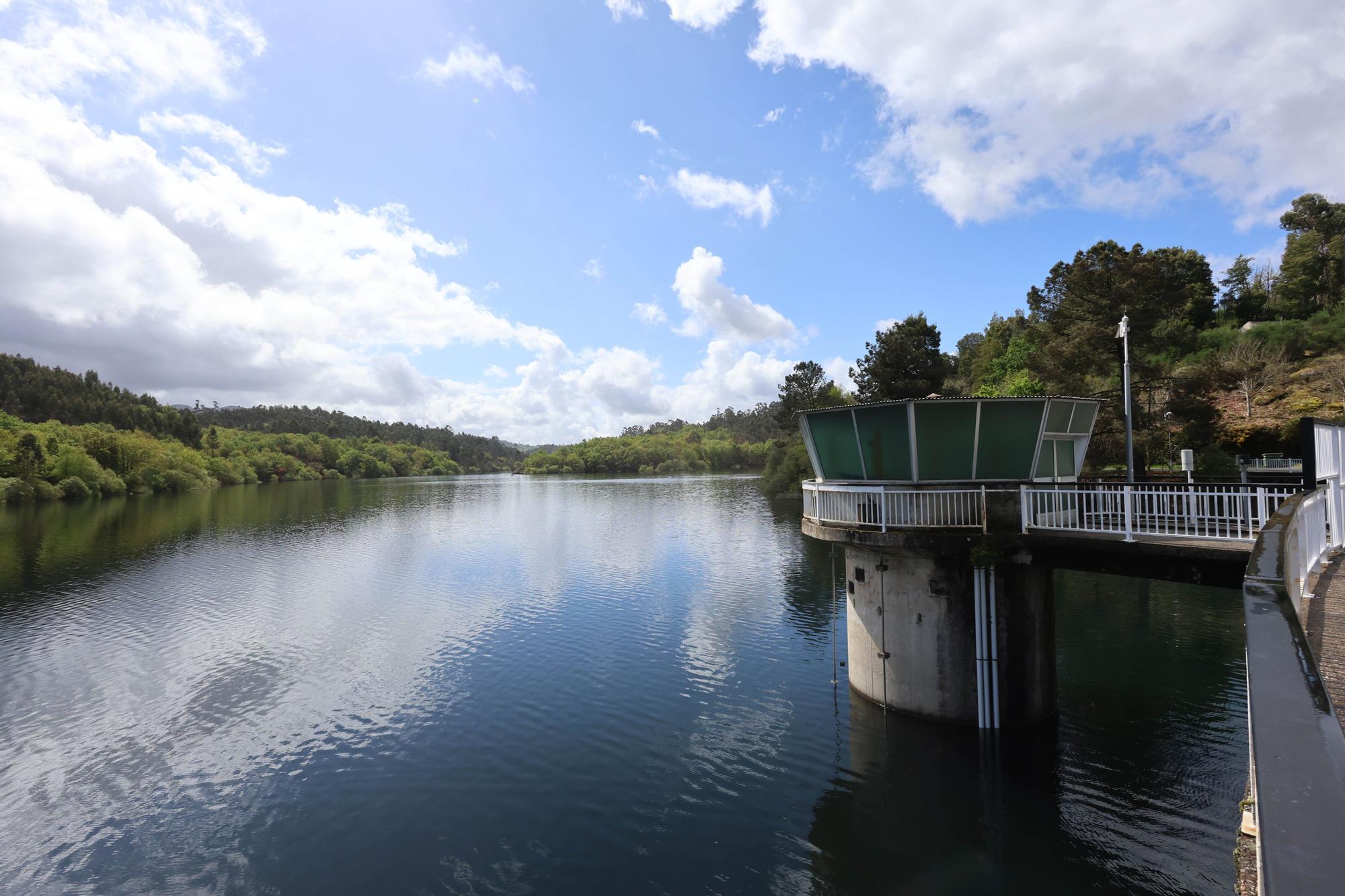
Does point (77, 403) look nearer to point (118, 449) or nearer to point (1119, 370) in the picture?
point (118, 449)

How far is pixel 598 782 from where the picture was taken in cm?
1334

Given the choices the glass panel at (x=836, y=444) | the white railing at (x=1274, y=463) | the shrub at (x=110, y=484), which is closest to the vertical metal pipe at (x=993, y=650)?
the glass panel at (x=836, y=444)

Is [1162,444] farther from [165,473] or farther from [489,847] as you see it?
[165,473]

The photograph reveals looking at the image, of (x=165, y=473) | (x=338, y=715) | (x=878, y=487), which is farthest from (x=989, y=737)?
(x=165, y=473)

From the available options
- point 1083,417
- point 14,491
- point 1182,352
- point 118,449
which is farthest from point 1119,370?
point 118,449

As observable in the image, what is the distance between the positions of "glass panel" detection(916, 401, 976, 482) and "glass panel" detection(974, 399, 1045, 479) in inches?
8.5

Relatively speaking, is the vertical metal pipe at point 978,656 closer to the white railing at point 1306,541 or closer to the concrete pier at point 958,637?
the concrete pier at point 958,637

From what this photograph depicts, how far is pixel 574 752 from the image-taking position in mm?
14648

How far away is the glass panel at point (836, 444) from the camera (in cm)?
1603

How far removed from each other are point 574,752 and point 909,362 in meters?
45.0

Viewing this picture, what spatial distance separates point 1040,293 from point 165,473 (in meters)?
131

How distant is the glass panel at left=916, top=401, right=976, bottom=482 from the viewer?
14.7 metres

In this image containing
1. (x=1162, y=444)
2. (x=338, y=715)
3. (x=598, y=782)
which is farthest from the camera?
(x=1162, y=444)

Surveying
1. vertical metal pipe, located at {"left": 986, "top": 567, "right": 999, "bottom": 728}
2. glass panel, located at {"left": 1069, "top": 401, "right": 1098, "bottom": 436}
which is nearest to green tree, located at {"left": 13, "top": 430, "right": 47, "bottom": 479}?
vertical metal pipe, located at {"left": 986, "top": 567, "right": 999, "bottom": 728}
